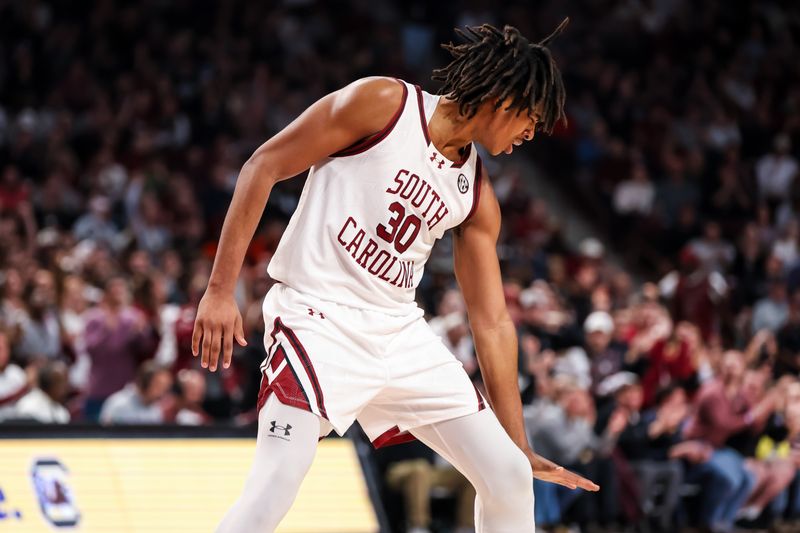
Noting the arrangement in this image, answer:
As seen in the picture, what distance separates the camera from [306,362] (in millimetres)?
3660

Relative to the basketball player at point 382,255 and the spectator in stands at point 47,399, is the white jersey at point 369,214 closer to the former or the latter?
the basketball player at point 382,255

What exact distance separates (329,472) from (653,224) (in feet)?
27.1

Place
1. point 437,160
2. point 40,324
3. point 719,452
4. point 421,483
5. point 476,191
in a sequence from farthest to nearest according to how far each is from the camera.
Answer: point 719,452 < point 40,324 < point 421,483 < point 476,191 < point 437,160

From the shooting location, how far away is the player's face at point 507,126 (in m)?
3.86

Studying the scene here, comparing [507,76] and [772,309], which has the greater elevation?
[507,76]

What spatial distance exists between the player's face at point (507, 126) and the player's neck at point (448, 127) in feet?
0.20

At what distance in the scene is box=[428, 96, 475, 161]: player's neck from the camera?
388 cm

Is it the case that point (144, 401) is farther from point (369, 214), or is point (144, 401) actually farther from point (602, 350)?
point (369, 214)

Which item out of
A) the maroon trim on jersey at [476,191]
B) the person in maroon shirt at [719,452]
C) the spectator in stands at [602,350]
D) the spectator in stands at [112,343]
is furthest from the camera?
the spectator in stands at [602,350]

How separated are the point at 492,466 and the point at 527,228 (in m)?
9.87

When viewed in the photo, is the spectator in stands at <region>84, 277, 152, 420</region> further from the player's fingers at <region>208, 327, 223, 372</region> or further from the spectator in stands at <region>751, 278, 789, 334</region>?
the spectator in stands at <region>751, 278, 789, 334</region>

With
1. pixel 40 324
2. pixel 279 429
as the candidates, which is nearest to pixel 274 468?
pixel 279 429

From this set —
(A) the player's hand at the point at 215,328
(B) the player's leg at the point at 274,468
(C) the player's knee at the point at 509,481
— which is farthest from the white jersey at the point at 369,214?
(C) the player's knee at the point at 509,481

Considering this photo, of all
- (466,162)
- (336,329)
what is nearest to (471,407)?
(336,329)
